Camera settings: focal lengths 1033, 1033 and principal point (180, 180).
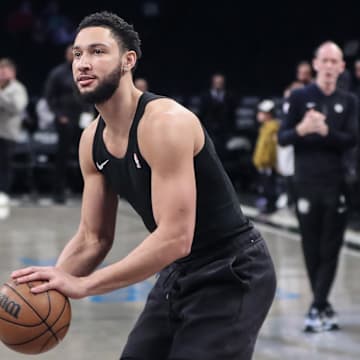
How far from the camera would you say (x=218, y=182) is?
3643 millimetres

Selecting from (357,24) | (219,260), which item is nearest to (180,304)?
(219,260)

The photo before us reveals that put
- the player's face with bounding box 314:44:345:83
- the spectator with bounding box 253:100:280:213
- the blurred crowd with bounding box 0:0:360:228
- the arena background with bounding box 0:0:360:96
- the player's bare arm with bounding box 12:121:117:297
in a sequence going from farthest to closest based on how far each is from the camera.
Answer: the arena background with bounding box 0:0:360:96, the blurred crowd with bounding box 0:0:360:228, the spectator with bounding box 253:100:280:213, the player's face with bounding box 314:44:345:83, the player's bare arm with bounding box 12:121:117:297

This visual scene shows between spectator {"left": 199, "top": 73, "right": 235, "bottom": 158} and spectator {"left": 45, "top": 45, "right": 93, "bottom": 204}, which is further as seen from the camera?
spectator {"left": 199, "top": 73, "right": 235, "bottom": 158}

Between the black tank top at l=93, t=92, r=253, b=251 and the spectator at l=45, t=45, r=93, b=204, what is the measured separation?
8.95 meters

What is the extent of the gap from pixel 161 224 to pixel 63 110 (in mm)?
9917

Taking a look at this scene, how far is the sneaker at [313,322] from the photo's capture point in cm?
671

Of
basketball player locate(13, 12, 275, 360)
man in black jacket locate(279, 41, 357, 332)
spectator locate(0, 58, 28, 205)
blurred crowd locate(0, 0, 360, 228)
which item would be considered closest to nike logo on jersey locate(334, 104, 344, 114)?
man in black jacket locate(279, 41, 357, 332)

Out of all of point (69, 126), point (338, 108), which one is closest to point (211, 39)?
point (69, 126)

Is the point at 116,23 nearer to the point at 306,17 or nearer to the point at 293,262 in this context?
the point at 293,262

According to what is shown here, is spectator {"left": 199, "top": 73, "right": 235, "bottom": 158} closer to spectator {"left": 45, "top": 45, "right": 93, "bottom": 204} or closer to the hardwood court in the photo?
spectator {"left": 45, "top": 45, "right": 93, "bottom": 204}

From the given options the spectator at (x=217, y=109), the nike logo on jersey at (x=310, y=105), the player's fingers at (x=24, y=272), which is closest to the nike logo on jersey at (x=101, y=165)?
the player's fingers at (x=24, y=272)

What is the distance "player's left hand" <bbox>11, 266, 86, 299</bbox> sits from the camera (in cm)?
341

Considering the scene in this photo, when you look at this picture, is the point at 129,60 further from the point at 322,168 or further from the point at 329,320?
the point at 329,320

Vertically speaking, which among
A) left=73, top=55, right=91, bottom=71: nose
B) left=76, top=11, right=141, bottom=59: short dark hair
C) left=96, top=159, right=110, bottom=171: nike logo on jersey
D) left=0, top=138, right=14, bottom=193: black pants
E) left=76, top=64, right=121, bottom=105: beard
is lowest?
left=0, top=138, right=14, bottom=193: black pants
